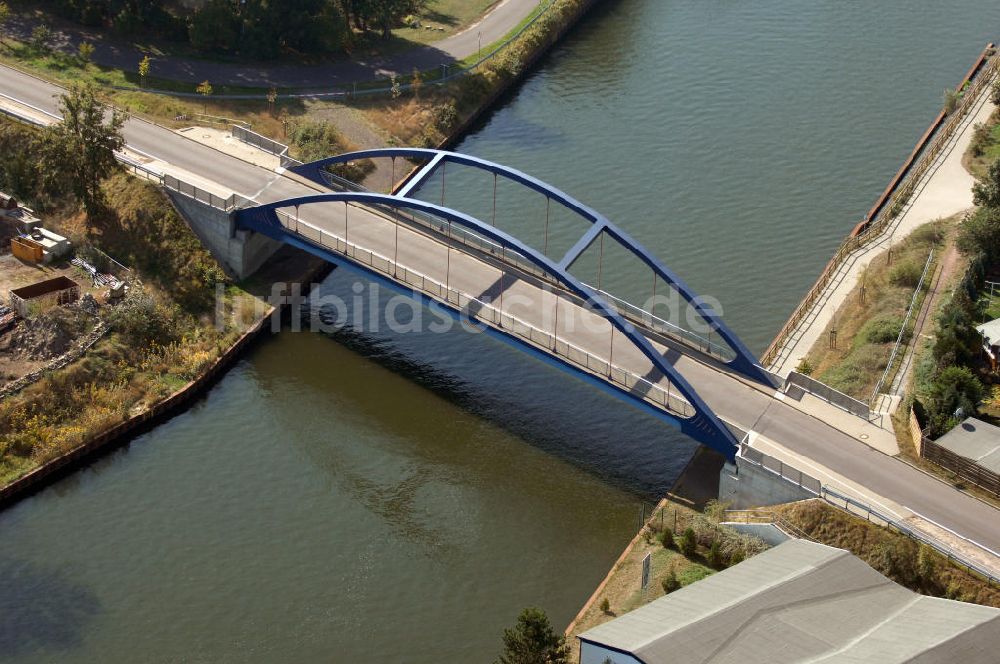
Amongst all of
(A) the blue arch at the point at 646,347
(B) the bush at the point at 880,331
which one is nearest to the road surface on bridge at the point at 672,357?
(A) the blue arch at the point at 646,347

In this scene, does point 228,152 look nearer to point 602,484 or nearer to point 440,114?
point 440,114

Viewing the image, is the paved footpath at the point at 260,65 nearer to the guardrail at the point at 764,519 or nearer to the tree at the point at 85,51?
the tree at the point at 85,51

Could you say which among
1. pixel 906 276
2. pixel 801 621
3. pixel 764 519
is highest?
pixel 906 276

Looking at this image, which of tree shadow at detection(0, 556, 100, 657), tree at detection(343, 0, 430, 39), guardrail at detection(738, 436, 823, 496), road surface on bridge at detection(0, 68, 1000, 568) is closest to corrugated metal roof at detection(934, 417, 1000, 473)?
road surface on bridge at detection(0, 68, 1000, 568)

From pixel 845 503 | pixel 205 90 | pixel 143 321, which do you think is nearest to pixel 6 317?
pixel 143 321

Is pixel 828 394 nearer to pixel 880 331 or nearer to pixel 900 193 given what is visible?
pixel 880 331

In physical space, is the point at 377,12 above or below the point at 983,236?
above
